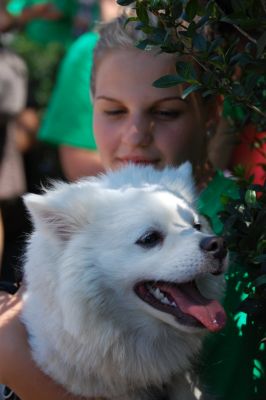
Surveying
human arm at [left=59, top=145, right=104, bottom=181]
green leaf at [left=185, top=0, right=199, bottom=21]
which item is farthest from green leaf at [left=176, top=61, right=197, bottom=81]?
human arm at [left=59, top=145, right=104, bottom=181]

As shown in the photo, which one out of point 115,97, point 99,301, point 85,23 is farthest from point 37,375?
point 85,23

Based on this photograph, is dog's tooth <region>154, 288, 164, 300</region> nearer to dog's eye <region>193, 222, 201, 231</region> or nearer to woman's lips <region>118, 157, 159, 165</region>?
dog's eye <region>193, 222, 201, 231</region>

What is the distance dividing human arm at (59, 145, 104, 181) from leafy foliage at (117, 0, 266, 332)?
1.80 m

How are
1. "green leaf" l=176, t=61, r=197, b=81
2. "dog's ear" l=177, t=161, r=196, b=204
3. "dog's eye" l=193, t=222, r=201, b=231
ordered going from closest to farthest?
"green leaf" l=176, t=61, r=197, b=81
"dog's eye" l=193, t=222, r=201, b=231
"dog's ear" l=177, t=161, r=196, b=204

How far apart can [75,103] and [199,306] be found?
7.14 ft

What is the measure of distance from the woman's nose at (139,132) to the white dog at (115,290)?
1.29 ft

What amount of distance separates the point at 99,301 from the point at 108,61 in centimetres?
103

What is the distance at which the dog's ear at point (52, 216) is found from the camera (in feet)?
6.97

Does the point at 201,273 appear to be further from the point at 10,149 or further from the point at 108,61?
the point at 10,149

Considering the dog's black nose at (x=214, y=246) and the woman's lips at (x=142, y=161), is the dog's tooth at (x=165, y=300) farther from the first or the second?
the woman's lips at (x=142, y=161)

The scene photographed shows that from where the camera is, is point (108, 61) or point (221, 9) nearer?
point (221, 9)

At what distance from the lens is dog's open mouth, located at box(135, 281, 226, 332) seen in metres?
1.97

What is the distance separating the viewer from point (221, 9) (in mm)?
1921

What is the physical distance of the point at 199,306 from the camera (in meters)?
2.00
